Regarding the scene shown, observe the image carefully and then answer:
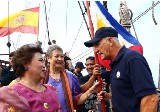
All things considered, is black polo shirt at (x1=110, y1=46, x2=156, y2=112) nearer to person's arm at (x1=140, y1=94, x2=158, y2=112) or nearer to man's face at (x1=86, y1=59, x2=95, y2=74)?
person's arm at (x1=140, y1=94, x2=158, y2=112)

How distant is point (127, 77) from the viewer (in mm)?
3139

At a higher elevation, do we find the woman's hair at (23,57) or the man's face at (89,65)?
the man's face at (89,65)

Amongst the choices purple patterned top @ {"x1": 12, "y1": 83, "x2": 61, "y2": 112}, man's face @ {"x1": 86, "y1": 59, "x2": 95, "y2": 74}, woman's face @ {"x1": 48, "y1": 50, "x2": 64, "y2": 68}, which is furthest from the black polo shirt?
man's face @ {"x1": 86, "y1": 59, "x2": 95, "y2": 74}

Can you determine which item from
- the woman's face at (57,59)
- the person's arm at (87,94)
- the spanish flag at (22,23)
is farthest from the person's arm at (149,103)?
the spanish flag at (22,23)

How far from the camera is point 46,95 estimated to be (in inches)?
137

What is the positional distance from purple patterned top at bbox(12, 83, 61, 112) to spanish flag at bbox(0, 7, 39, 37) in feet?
27.2

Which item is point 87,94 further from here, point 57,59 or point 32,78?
point 32,78

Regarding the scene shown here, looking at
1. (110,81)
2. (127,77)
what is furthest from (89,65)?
(127,77)

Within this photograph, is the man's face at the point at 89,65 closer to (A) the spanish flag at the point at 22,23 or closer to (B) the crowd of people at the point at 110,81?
(B) the crowd of people at the point at 110,81

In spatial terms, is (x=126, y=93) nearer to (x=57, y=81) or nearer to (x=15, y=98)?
(x=15, y=98)

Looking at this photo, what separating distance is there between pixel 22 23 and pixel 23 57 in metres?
9.29

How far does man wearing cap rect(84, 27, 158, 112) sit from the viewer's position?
9.80ft

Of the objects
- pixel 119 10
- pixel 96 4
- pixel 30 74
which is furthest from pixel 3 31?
pixel 30 74

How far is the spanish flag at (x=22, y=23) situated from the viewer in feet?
39.8
